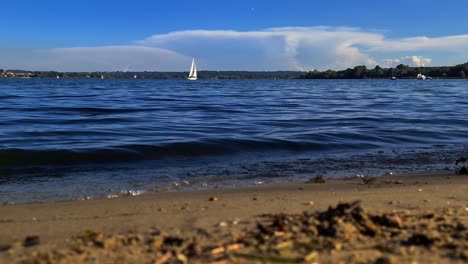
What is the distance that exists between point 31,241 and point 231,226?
1.64 meters

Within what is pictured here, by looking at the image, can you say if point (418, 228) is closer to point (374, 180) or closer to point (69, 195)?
point (374, 180)

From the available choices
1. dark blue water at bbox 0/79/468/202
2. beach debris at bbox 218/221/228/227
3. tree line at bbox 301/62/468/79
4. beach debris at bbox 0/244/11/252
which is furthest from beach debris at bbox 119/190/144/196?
Answer: tree line at bbox 301/62/468/79

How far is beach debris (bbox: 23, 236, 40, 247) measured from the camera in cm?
389

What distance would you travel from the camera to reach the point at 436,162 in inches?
407

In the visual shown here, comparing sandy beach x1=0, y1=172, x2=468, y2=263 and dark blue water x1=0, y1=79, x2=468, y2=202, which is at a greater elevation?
sandy beach x1=0, y1=172, x2=468, y2=263

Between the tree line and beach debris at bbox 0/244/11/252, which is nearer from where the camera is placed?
beach debris at bbox 0/244/11/252

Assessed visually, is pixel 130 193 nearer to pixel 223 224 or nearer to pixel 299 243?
pixel 223 224

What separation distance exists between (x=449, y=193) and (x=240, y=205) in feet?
9.05

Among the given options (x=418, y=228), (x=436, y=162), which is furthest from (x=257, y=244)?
(x=436, y=162)

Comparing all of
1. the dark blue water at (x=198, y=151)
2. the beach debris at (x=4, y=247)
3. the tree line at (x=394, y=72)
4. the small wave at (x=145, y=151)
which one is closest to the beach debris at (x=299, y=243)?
the beach debris at (x=4, y=247)

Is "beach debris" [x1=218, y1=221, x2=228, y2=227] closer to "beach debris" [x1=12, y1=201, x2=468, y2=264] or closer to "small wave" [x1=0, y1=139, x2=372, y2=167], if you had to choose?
"beach debris" [x1=12, y1=201, x2=468, y2=264]

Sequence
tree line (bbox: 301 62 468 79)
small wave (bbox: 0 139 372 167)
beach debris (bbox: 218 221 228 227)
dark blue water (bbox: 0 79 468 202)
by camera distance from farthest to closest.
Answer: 1. tree line (bbox: 301 62 468 79)
2. small wave (bbox: 0 139 372 167)
3. dark blue water (bbox: 0 79 468 202)
4. beach debris (bbox: 218 221 228 227)

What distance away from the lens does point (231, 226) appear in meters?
4.28

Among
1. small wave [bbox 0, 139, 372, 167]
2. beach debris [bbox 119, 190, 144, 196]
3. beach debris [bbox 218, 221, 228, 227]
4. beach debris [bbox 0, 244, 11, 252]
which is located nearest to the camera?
beach debris [bbox 0, 244, 11, 252]
